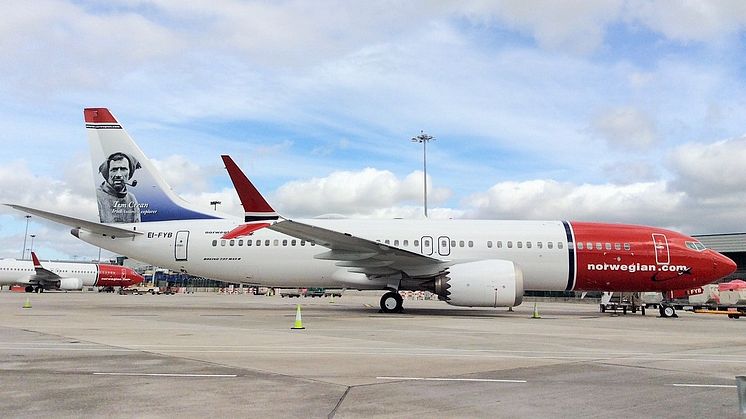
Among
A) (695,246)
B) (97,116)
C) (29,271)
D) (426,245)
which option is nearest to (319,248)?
(426,245)

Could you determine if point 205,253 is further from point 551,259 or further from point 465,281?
point 551,259

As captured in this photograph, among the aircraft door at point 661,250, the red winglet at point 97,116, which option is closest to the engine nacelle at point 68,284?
the red winglet at point 97,116

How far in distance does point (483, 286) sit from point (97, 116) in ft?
53.9

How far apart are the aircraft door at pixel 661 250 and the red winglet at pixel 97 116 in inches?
852

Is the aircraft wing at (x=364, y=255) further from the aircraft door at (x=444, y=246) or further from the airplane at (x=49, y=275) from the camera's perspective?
Answer: the airplane at (x=49, y=275)

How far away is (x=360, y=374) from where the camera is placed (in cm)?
733

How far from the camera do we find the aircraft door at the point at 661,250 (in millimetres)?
21916

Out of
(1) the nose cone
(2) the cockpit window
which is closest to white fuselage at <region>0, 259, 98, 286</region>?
(2) the cockpit window

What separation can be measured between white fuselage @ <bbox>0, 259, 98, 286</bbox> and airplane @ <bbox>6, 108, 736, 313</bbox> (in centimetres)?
4576

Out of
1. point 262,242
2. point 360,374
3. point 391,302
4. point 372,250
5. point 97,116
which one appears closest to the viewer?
point 360,374

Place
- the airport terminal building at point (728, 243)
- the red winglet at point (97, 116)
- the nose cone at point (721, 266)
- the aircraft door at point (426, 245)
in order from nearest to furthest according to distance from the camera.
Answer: the aircraft door at point (426, 245), the nose cone at point (721, 266), the red winglet at point (97, 116), the airport terminal building at point (728, 243)

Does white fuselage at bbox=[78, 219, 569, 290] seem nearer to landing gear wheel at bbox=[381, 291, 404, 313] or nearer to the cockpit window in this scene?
landing gear wheel at bbox=[381, 291, 404, 313]

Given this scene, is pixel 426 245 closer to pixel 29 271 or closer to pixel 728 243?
pixel 728 243

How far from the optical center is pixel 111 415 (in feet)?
16.6
